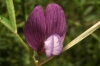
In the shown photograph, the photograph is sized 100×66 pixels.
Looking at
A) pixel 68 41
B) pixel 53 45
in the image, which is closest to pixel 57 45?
pixel 53 45

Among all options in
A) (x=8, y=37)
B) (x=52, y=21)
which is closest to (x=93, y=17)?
(x=8, y=37)

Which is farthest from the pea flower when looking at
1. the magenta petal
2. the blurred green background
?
the blurred green background

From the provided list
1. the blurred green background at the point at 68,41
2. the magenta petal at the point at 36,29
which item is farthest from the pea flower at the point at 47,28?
A: the blurred green background at the point at 68,41

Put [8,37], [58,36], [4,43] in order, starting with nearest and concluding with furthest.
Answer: [58,36] < [4,43] < [8,37]

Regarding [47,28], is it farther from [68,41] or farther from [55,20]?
[68,41]

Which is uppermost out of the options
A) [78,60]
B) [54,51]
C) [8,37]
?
[54,51]

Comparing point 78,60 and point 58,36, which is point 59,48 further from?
point 78,60

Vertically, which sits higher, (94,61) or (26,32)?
(26,32)

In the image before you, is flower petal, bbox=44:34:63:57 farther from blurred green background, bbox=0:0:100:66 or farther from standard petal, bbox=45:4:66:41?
blurred green background, bbox=0:0:100:66
